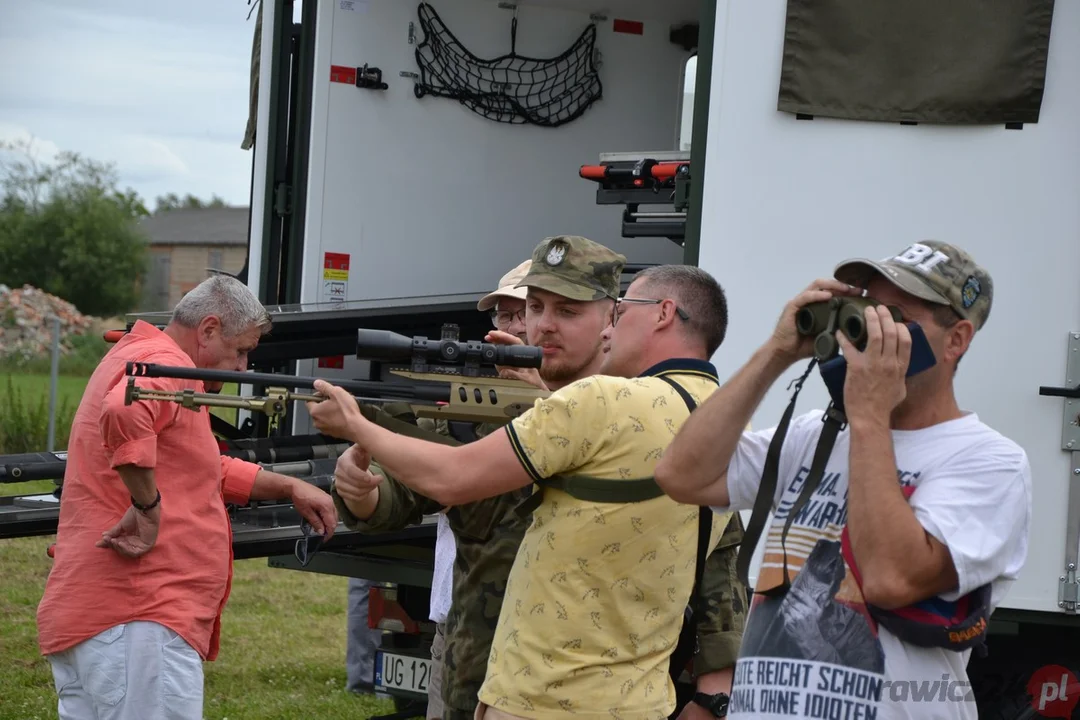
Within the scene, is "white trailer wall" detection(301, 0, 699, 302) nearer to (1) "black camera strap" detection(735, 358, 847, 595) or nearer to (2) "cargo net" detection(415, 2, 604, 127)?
(2) "cargo net" detection(415, 2, 604, 127)

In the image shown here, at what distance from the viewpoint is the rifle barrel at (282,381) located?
9.35 feet

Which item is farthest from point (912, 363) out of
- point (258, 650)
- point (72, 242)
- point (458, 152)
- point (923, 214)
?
point (72, 242)

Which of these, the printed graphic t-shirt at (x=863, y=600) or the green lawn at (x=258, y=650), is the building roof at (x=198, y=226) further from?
the printed graphic t-shirt at (x=863, y=600)

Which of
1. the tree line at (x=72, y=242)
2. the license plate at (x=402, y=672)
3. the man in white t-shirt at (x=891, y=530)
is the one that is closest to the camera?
the man in white t-shirt at (x=891, y=530)

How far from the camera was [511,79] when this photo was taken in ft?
20.7

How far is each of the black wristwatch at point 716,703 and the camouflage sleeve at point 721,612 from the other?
6 centimetres

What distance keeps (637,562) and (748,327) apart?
149 centimetres

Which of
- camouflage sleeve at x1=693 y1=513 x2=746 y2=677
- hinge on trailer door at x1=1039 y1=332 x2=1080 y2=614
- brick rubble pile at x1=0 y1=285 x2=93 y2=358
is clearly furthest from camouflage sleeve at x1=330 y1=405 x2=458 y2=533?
brick rubble pile at x1=0 y1=285 x2=93 y2=358

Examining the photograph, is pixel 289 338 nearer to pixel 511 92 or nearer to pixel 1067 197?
pixel 511 92

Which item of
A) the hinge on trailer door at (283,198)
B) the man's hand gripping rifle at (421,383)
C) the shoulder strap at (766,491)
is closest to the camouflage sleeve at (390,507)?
the man's hand gripping rifle at (421,383)

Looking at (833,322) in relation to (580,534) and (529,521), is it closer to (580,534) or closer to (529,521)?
(580,534)

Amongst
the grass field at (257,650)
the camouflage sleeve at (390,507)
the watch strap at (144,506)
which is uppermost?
the camouflage sleeve at (390,507)

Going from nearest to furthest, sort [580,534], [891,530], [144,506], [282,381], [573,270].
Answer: [891,530] < [580,534] < [282,381] < [573,270] < [144,506]

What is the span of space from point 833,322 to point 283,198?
388 centimetres
